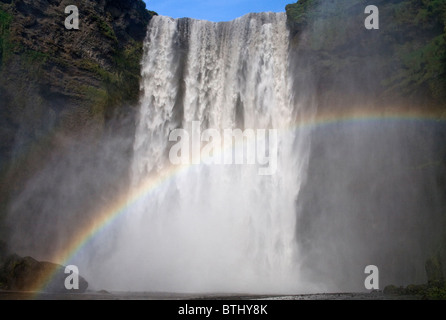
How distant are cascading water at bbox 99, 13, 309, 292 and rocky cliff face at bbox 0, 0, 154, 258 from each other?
3.51m

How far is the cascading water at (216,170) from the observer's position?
32.5 metres

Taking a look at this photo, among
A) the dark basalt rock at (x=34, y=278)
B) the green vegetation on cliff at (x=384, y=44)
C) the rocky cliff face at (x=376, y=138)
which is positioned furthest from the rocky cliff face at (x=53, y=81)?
the green vegetation on cliff at (x=384, y=44)

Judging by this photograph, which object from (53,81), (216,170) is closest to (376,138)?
(216,170)

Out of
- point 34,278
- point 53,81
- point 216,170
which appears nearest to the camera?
point 34,278

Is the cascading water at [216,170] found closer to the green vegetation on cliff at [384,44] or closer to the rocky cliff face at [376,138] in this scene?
the rocky cliff face at [376,138]

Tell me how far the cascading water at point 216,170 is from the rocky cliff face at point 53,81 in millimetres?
3507

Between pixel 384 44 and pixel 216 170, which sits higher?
pixel 384 44

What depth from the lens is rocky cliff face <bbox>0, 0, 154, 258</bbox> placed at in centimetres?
3247

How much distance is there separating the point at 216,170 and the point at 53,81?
45.7ft

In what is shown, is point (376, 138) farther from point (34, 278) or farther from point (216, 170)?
point (34, 278)

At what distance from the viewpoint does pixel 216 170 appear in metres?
38.1

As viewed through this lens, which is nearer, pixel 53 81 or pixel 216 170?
pixel 53 81
